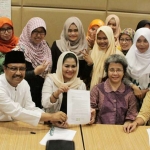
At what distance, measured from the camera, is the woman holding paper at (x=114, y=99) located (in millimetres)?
2266

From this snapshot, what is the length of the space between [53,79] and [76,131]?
657 mm

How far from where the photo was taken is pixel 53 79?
2.40 meters

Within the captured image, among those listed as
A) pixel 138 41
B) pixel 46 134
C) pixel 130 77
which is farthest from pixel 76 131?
pixel 138 41

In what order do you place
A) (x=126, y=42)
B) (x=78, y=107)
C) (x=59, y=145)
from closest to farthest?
(x=59, y=145), (x=78, y=107), (x=126, y=42)

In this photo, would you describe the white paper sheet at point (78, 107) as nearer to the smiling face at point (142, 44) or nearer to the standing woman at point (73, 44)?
the standing woman at point (73, 44)

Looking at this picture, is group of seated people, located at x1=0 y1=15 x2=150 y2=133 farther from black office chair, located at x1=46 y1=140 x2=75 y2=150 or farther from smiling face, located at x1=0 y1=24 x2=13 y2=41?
black office chair, located at x1=46 y1=140 x2=75 y2=150

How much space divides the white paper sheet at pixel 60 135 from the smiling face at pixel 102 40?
46.9 inches

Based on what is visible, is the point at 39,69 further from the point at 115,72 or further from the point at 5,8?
the point at 5,8

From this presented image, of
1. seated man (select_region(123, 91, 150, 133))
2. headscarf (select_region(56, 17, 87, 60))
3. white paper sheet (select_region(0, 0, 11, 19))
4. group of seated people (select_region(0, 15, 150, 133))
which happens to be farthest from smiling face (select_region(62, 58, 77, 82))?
white paper sheet (select_region(0, 0, 11, 19))

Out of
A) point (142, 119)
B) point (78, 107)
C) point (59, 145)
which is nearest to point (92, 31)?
point (142, 119)

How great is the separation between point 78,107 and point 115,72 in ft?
1.93

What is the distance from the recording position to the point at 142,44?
8.55 ft

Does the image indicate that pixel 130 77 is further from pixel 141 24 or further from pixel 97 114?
pixel 141 24

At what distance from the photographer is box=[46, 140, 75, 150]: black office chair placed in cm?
157
